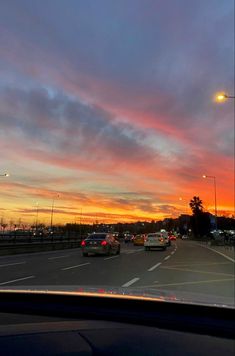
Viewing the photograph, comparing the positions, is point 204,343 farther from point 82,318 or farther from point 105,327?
point 82,318

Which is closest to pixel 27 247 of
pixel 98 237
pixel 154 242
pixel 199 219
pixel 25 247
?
pixel 25 247

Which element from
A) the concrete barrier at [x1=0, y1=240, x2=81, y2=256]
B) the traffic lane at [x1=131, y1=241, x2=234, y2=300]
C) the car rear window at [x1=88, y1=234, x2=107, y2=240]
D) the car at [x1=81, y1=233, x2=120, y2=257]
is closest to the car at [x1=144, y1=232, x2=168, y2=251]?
the concrete barrier at [x1=0, y1=240, x2=81, y2=256]

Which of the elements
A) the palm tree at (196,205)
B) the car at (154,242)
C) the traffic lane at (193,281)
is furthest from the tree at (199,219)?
the traffic lane at (193,281)

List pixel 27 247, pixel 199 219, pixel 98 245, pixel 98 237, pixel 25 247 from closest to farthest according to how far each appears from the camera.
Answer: pixel 98 245, pixel 98 237, pixel 25 247, pixel 27 247, pixel 199 219

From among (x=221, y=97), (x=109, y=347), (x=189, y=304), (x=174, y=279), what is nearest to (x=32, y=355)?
(x=109, y=347)

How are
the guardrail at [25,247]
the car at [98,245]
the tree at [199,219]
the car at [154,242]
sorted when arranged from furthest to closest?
1. the tree at [199,219]
2. the car at [154,242]
3. the guardrail at [25,247]
4. the car at [98,245]

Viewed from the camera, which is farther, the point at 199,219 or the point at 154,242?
the point at 199,219

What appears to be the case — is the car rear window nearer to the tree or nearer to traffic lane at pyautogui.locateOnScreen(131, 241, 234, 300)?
traffic lane at pyautogui.locateOnScreen(131, 241, 234, 300)

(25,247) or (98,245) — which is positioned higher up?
(98,245)

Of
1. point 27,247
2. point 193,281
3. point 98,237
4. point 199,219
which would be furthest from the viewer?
point 199,219

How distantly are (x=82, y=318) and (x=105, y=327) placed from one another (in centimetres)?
31

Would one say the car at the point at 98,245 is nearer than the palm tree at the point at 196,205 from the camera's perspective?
Yes

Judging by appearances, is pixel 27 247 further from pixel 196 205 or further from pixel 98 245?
pixel 196 205

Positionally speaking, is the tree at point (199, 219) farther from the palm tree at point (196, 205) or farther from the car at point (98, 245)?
the car at point (98, 245)
